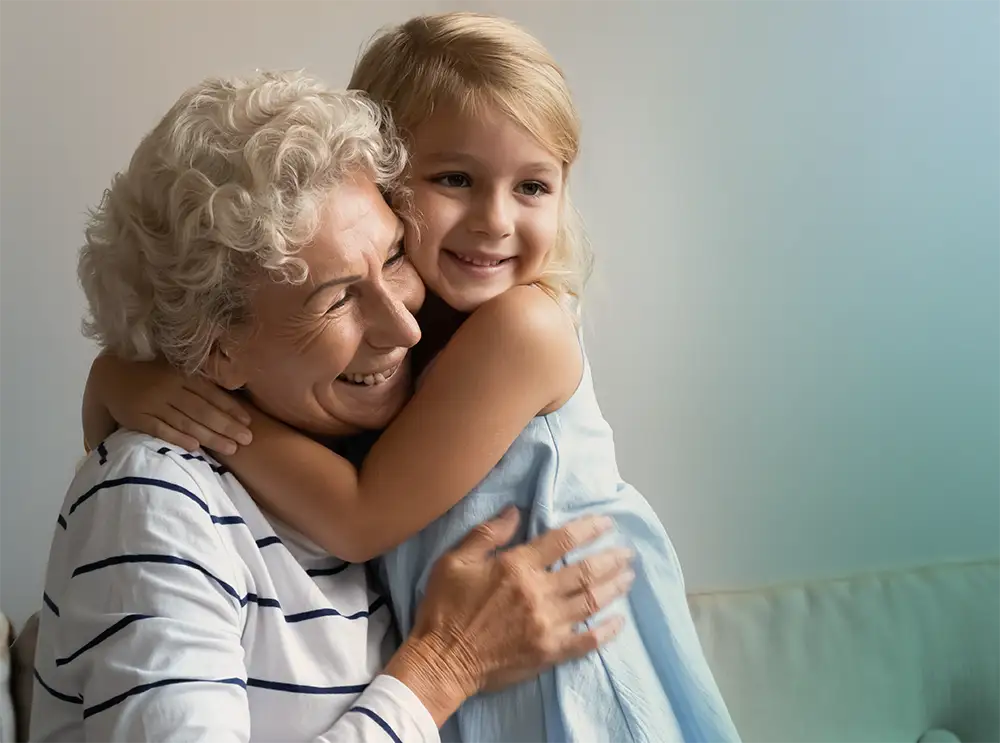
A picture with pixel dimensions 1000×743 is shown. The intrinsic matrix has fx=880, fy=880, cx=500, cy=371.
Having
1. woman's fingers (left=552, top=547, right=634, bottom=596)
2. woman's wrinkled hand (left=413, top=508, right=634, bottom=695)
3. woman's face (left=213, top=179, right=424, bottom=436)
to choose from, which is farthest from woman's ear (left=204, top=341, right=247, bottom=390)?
woman's fingers (left=552, top=547, right=634, bottom=596)

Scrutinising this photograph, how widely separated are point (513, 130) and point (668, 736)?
79 cm

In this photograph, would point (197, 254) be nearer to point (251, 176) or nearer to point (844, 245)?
point (251, 176)

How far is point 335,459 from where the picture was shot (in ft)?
3.57

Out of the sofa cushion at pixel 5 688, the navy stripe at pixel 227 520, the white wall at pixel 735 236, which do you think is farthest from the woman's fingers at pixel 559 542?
the sofa cushion at pixel 5 688

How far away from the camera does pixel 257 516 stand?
106 centimetres

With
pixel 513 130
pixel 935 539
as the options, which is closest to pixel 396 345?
pixel 513 130

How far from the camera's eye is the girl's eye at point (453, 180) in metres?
1.15

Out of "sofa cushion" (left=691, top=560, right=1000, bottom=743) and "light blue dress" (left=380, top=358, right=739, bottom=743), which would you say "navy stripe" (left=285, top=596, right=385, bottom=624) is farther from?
"sofa cushion" (left=691, top=560, right=1000, bottom=743)

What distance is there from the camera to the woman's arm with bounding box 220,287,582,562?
1059mm

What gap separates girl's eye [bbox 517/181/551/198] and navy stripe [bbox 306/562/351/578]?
0.55 meters

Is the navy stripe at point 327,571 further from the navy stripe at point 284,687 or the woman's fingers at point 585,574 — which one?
the woman's fingers at point 585,574

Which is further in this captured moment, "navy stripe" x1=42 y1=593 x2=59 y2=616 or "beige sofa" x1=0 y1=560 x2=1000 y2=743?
"beige sofa" x1=0 y1=560 x2=1000 y2=743

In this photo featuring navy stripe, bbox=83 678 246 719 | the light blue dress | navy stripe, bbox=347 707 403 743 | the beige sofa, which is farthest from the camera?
the beige sofa

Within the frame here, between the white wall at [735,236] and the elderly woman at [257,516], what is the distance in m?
0.54
